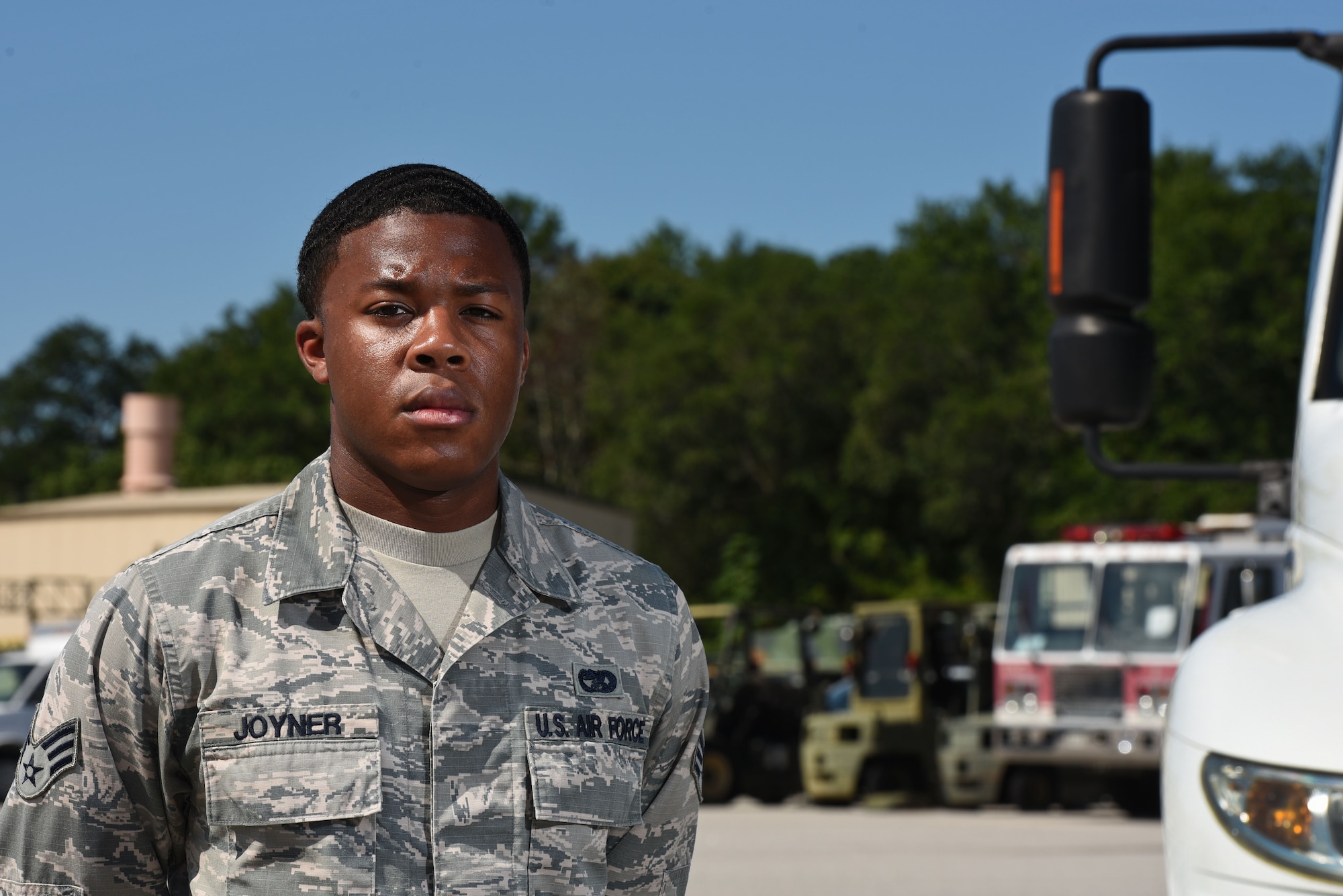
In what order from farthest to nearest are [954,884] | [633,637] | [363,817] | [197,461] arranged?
[197,461]
[954,884]
[633,637]
[363,817]

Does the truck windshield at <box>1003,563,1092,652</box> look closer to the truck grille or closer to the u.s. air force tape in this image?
the truck grille

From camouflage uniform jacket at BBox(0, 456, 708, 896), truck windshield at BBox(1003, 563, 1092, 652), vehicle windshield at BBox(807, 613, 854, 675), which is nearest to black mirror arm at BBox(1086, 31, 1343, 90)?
camouflage uniform jacket at BBox(0, 456, 708, 896)

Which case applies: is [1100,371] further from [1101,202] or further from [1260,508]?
[1260,508]

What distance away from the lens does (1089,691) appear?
59.9 feet

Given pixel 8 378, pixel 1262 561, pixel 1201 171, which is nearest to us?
pixel 1262 561

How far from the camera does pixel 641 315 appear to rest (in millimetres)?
73875

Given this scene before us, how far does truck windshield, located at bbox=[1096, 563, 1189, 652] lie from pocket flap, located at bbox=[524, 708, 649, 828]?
16644 millimetres

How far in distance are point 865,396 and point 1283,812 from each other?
49473mm

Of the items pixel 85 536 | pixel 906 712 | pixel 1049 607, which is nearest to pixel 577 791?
pixel 1049 607

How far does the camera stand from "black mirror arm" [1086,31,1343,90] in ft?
13.4

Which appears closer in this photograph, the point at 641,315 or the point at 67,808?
the point at 67,808

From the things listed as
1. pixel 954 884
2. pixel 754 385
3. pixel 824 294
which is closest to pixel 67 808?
pixel 954 884

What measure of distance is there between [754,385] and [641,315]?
19.3 metres

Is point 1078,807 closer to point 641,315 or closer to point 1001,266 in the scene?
point 1001,266
